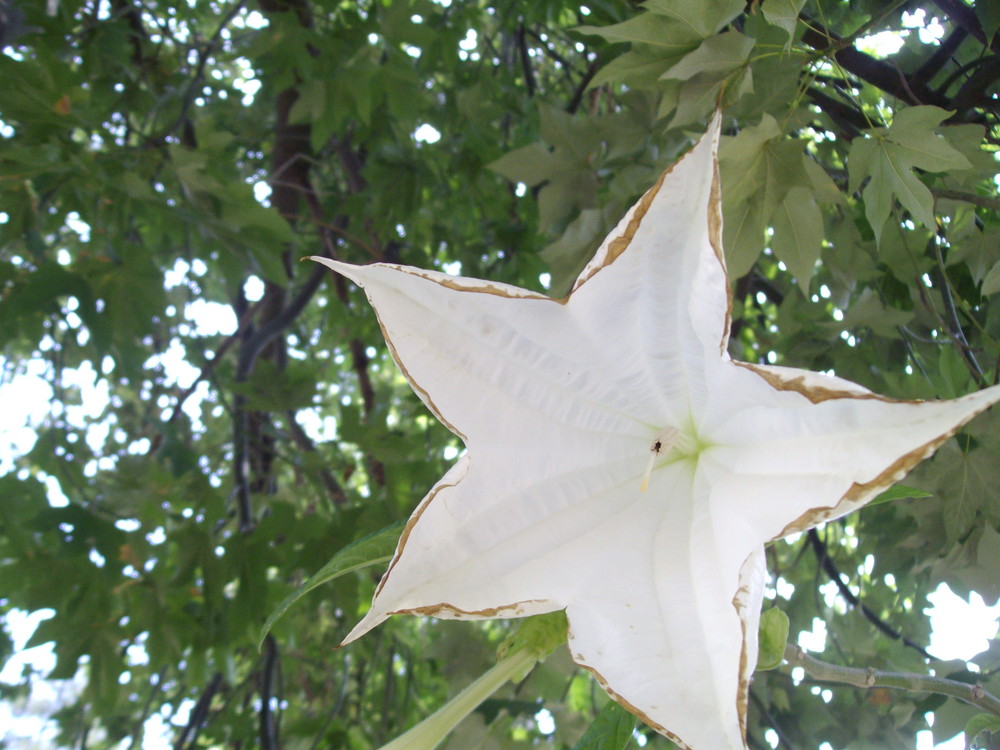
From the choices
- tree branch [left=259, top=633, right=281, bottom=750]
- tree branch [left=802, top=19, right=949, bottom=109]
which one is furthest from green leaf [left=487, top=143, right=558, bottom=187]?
tree branch [left=259, top=633, right=281, bottom=750]

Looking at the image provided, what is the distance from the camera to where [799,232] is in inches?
40.3

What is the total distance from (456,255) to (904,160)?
1.81 metres

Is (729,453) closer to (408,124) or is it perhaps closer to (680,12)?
(680,12)

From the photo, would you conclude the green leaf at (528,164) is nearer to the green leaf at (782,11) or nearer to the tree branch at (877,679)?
the green leaf at (782,11)

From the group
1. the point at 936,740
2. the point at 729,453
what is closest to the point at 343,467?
the point at 936,740

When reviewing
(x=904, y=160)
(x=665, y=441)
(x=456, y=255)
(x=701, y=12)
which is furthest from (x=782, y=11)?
(x=456, y=255)

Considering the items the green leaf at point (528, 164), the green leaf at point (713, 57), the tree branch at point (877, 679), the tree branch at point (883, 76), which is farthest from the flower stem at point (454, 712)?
the green leaf at point (528, 164)

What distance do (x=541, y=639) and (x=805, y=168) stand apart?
0.68 m

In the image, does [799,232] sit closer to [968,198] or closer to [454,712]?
[968,198]

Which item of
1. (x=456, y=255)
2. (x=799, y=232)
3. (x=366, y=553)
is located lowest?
(x=366, y=553)

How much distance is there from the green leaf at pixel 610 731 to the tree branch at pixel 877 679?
0.52 feet

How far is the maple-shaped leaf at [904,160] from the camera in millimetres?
902

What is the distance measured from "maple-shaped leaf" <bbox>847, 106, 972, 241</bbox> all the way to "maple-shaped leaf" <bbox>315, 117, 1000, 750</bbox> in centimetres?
47

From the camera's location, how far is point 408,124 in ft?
7.13
